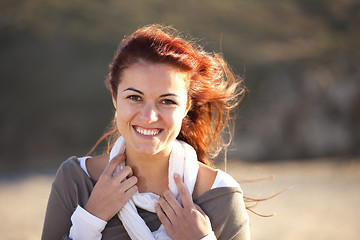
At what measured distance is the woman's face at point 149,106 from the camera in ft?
A: 6.86

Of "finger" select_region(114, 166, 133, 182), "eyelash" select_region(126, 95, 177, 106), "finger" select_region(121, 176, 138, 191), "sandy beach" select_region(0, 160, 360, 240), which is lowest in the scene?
"sandy beach" select_region(0, 160, 360, 240)

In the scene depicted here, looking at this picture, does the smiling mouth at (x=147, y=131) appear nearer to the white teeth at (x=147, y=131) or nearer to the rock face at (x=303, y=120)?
the white teeth at (x=147, y=131)

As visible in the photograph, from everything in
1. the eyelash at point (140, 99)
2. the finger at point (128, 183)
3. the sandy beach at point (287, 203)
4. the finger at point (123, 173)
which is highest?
the eyelash at point (140, 99)

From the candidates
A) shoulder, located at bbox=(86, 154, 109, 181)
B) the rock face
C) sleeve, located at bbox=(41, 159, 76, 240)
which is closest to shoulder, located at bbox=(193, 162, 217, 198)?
shoulder, located at bbox=(86, 154, 109, 181)

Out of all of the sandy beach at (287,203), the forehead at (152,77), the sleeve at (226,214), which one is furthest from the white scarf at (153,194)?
the sandy beach at (287,203)

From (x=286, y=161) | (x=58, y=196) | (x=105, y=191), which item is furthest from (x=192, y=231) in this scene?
(x=286, y=161)

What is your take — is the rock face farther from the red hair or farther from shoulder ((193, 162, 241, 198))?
shoulder ((193, 162, 241, 198))

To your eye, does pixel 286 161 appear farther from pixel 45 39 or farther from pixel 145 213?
pixel 145 213

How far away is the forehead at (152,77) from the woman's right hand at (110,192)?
408 mm

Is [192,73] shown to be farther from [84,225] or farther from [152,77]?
[84,225]

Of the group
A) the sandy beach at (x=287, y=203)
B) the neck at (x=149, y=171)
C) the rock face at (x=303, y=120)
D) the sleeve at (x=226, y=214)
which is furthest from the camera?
the rock face at (x=303, y=120)

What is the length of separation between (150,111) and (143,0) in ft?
65.3

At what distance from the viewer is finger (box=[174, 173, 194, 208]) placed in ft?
7.07

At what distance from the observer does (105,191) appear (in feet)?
7.09
